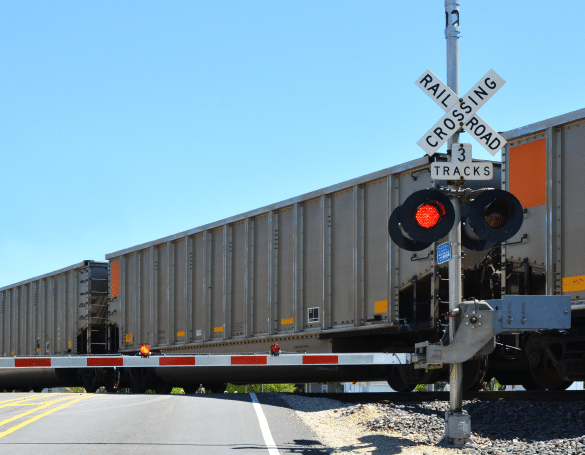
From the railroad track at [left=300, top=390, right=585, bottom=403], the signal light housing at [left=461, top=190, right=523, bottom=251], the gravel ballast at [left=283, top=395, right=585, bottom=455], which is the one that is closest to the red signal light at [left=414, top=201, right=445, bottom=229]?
the signal light housing at [left=461, top=190, right=523, bottom=251]

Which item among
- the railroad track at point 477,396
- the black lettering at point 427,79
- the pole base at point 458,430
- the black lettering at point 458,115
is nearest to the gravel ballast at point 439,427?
the pole base at point 458,430

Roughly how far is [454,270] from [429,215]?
61cm

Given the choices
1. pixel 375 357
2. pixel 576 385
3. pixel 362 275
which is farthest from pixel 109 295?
pixel 576 385

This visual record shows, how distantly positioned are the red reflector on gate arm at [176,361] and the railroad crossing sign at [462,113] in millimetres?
3558

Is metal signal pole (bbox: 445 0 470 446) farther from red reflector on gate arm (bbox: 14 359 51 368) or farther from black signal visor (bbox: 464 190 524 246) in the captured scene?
red reflector on gate arm (bbox: 14 359 51 368)

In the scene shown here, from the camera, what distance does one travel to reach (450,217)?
24.8 ft

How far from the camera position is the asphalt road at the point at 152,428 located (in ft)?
23.6

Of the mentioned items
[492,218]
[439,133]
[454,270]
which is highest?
[439,133]

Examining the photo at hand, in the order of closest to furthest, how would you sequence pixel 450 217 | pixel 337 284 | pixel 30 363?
pixel 450 217 → pixel 30 363 → pixel 337 284

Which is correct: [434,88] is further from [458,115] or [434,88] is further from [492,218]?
[492,218]

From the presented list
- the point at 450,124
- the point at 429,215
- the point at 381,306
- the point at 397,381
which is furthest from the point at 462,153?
the point at 397,381

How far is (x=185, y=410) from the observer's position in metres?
10.6

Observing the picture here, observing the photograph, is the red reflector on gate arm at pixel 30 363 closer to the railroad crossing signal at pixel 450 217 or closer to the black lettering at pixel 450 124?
the railroad crossing signal at pixel 450 217

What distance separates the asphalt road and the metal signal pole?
1.31 metres
